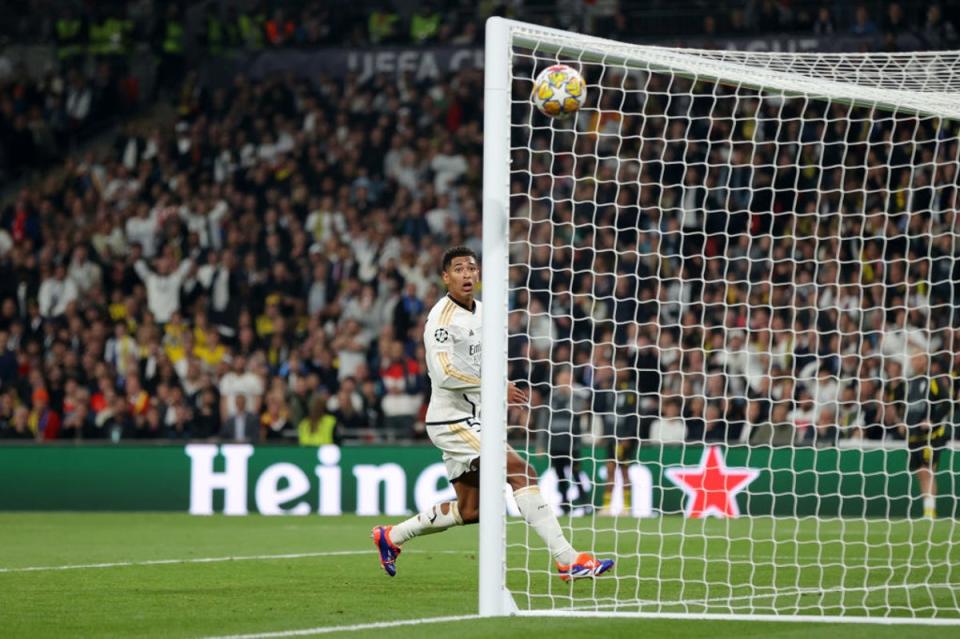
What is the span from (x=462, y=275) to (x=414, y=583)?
2105 mm

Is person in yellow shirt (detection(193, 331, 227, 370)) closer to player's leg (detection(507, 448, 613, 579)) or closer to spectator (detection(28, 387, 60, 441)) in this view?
spectator (detection(28, 387, 60, 441))

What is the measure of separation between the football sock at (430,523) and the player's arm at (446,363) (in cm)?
87

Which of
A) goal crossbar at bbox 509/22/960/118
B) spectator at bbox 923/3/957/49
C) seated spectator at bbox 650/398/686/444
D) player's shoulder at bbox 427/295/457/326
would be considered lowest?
seated spectator at bbox 650/398/686/444

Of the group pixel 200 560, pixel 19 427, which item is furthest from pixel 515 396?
pixel 19 427

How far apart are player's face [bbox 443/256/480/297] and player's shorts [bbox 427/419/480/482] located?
801 millimetres

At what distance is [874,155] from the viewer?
17625 millimetres

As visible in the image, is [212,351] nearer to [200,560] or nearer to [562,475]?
[562,475]

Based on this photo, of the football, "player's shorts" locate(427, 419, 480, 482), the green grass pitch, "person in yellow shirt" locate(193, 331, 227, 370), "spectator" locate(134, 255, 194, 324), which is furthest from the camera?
"spectator" locate(134, 255, 194, 324)

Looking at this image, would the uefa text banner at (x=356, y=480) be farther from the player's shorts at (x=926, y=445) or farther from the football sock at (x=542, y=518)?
the football sock at (x=542, y=518)

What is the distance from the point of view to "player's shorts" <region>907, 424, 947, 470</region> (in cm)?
1495

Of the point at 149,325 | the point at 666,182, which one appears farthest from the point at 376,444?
the point at 666,182

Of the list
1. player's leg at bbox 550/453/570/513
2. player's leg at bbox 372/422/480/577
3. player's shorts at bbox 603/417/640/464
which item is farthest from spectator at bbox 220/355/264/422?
player's leg at bbox 372/422/480/577

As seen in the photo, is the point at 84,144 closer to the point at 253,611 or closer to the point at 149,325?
the point at 149,325

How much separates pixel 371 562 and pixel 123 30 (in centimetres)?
1783
